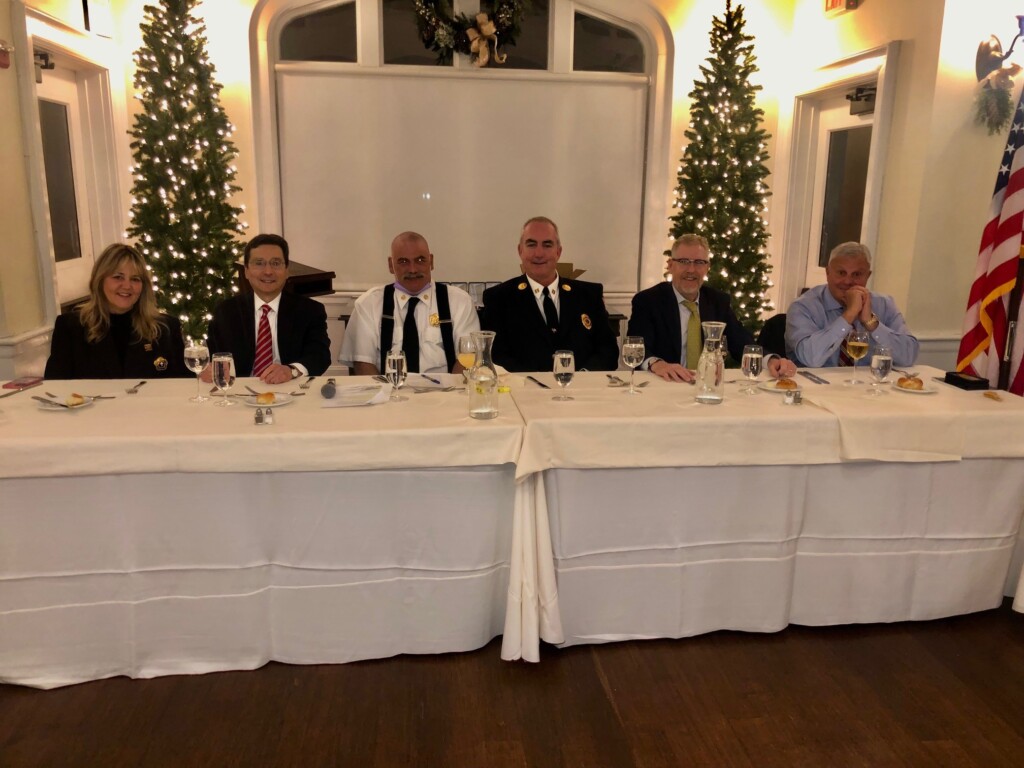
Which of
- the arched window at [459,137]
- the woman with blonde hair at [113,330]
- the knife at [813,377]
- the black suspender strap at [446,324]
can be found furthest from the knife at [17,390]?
the arched window at [459,137]

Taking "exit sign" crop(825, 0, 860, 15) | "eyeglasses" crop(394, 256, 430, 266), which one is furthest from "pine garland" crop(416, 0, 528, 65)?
"eyeglasses" crop(394, 256, 430, 266)

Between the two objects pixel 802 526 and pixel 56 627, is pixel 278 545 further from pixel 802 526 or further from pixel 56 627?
pixel 802 526

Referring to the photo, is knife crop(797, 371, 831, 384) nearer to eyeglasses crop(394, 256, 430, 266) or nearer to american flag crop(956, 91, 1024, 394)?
american flag crop(956, 91, 1024, 394)

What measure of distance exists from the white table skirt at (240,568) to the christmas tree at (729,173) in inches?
149

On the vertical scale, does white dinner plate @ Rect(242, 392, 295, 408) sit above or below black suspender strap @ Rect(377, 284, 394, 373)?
below

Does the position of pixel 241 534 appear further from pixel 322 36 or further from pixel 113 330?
pixel 322 36

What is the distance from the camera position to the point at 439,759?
210 centimetres

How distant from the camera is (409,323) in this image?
11.7 feet

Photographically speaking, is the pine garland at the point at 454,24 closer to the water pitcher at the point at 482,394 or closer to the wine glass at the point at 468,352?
the wine glass at the point at 468,352

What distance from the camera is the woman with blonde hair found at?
3.14m

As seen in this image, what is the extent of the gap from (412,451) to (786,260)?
15.7ft

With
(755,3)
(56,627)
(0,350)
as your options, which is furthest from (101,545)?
(755,3)

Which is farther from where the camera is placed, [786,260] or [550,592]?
[786,260]

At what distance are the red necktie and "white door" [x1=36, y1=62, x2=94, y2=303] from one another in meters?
2.42
